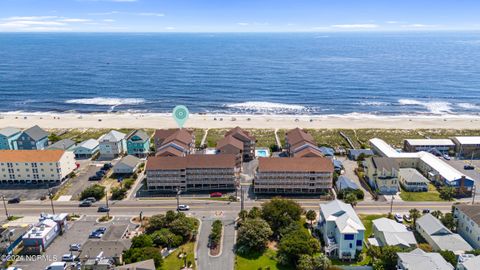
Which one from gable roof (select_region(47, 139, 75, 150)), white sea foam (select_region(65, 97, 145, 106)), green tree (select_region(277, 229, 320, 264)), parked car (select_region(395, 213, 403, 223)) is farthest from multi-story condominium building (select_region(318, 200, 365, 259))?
white sea foam (select_region(65, 97, 145, 106))

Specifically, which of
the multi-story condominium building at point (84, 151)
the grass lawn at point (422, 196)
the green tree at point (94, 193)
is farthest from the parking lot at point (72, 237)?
the grass lawn at point (422, 196)

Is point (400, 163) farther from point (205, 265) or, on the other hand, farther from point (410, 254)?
point (205, 265)

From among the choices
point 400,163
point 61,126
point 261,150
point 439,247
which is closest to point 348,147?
point 400,163

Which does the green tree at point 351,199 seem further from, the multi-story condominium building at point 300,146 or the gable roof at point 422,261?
the gable roof at point 422,261

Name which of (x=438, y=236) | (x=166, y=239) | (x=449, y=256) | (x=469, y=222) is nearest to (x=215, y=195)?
(x=166, y=239)

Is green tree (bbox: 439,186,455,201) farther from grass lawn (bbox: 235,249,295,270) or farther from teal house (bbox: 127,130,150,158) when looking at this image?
teal house (bbox: 127,130,150,158)

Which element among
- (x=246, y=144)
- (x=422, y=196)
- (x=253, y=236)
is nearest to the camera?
(x=253, y=236)

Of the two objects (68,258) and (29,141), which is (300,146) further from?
(29,141)
